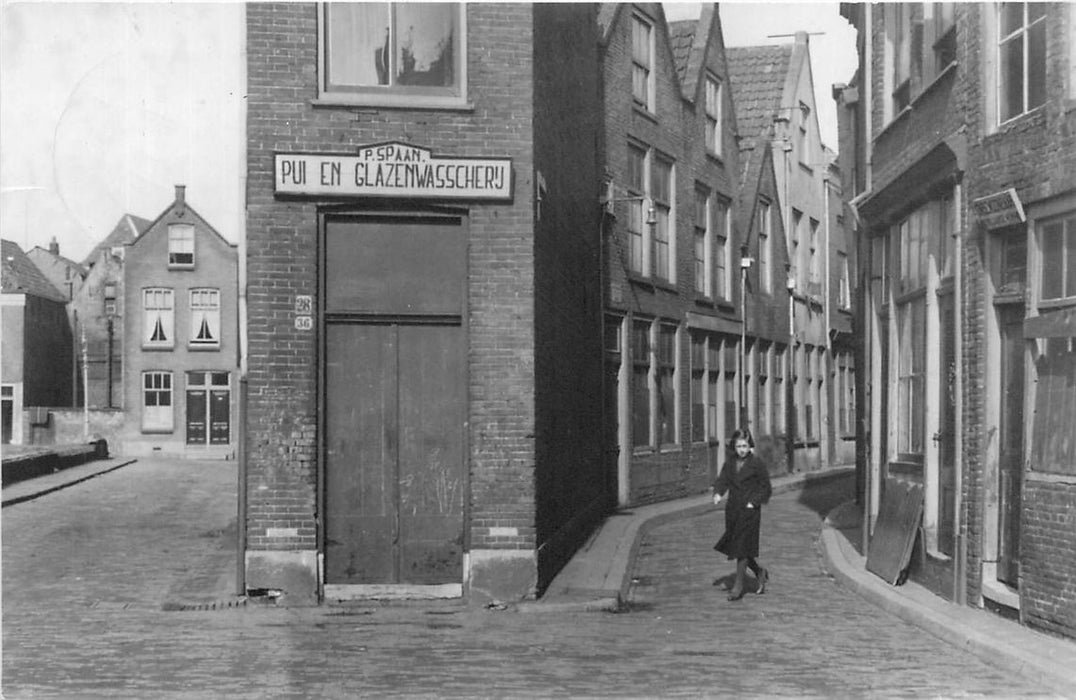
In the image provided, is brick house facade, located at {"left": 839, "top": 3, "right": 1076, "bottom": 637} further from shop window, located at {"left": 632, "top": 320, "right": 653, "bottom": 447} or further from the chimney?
the chimney

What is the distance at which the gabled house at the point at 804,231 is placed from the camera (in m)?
31.1

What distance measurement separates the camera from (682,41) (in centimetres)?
2559

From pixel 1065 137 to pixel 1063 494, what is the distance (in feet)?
8.61

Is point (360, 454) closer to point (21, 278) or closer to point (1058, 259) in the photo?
point (1058, 259)

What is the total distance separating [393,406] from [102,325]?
44.6 meters

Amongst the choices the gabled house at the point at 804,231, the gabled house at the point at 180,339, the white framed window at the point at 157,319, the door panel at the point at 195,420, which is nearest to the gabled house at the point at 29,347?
the gabled house at the point at 180,339

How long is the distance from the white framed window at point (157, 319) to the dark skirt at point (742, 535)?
3713 cm

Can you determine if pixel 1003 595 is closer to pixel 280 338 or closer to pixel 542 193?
pixel 542 193

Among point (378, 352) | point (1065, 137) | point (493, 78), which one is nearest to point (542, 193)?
point (493, 78)

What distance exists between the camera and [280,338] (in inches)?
437

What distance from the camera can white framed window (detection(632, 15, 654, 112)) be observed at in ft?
69.6

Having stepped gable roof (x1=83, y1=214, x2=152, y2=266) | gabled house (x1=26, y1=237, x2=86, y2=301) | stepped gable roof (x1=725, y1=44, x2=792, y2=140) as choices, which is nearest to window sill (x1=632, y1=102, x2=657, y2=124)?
stepped gable roof (x1=725, y1=44, x2=792, y2=140)

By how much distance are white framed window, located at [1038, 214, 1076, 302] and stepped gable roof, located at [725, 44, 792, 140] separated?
21161mm

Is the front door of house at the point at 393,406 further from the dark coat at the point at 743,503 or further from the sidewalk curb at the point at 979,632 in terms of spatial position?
the sidewalk curb at the point at 979,632
